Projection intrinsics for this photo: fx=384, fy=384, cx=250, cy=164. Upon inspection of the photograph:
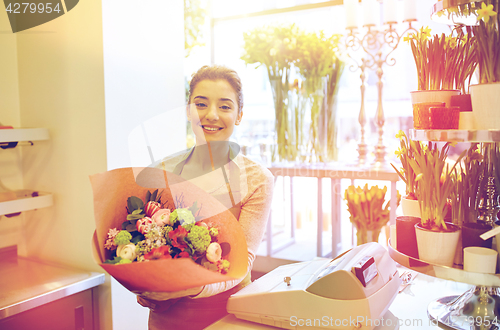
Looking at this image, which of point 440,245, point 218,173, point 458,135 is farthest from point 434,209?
point 218,173

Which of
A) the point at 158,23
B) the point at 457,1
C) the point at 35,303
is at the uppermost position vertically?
the point at 158,23

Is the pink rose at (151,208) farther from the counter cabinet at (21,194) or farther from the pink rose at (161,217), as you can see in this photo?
the counter cabinet at (21,194)

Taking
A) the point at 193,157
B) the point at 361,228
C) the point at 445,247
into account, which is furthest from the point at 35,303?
the point at 445,247

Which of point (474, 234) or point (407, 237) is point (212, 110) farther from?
point (474, 234)

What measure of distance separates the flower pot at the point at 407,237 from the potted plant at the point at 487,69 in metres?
0.29

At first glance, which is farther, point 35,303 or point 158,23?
point 158,23

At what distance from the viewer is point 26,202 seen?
60.6 inches

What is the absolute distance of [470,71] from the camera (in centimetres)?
98

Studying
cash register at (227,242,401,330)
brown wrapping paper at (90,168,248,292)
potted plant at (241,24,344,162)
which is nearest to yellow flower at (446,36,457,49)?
cash register at (227,242,401,330)

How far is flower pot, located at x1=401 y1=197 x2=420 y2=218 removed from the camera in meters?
1.04

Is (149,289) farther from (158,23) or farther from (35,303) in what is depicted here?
(158,23)

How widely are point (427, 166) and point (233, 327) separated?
25.0 inches

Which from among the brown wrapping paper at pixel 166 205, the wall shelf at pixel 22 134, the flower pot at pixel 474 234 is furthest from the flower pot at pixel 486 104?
the wall shelf at pixel 22 134

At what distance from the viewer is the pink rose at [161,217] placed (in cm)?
85
